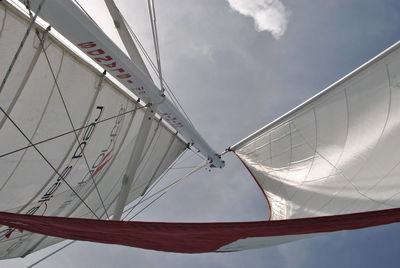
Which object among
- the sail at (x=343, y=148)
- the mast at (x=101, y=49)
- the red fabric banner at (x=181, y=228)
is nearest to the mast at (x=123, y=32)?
the mast at (x=101, y=49)

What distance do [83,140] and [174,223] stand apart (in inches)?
149

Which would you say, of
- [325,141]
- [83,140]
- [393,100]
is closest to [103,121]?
[83,140]

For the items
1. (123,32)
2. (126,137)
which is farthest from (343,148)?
(126,137)

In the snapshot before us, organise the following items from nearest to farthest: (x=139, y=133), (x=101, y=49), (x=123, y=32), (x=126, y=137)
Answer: (x=101, y=49)
(x=139, y=133)
(x=123, y=32)
(x=126, y=137)

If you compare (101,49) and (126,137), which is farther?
(126,137)

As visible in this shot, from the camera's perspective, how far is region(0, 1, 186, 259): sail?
13.3 ft

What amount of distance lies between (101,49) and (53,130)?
2000mm

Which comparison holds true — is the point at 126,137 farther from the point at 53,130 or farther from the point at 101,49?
the point at 101,49

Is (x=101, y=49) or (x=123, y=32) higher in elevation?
(x=123, y=32)

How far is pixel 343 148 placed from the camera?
4.25 m

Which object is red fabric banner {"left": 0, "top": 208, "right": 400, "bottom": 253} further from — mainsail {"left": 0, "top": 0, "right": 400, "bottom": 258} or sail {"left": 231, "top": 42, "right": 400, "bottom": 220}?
sail {"left": 231, "top": 42, "right": 400, "bottom": 220}

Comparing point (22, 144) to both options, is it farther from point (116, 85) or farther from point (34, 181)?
point (116, 85)

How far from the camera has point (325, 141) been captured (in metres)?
4.46

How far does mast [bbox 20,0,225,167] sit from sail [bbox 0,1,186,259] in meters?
0.83
